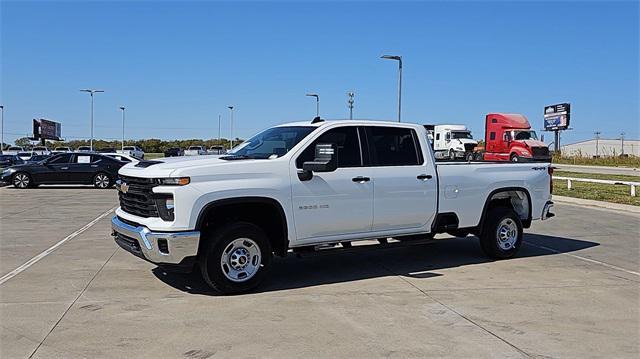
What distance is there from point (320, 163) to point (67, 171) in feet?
67.0

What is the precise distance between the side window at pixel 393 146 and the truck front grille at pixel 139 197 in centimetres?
284

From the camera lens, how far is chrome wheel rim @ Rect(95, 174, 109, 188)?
82.3 ft

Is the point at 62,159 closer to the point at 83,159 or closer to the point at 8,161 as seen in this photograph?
the point at 83,159

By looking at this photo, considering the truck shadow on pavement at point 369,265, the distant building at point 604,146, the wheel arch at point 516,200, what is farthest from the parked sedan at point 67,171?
the distant building at point 604,146

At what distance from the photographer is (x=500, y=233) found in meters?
9.41

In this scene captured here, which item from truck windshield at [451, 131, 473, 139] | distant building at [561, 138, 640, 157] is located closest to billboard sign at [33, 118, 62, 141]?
truck windshield at [451, 131, 473, 139]

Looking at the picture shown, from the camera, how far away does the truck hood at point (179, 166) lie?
663cm

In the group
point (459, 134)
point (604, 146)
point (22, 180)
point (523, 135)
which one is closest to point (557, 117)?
point (459, 134)

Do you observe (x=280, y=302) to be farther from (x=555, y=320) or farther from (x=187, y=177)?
(x=555, y=320)

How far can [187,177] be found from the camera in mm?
6594

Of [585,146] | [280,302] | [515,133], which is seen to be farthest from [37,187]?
[585,146]

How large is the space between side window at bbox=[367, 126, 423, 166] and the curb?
1139 centimetres

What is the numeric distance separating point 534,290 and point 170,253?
171 inches

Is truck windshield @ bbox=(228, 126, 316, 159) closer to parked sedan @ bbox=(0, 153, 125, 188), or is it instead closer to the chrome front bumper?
the chrome front bumper
